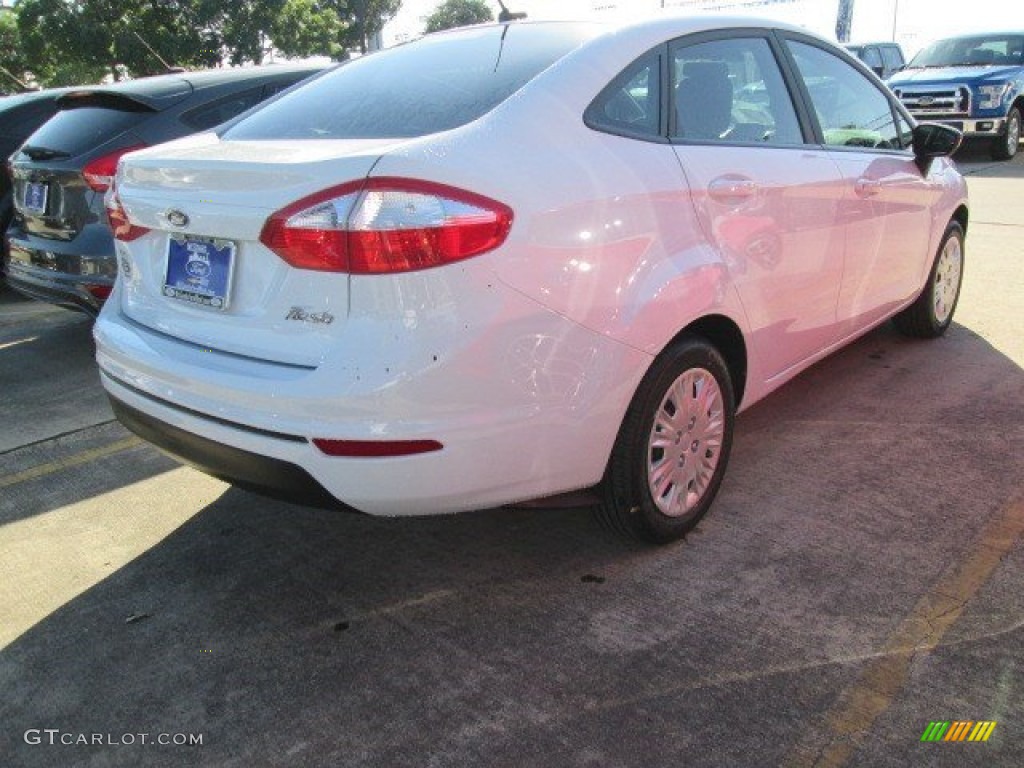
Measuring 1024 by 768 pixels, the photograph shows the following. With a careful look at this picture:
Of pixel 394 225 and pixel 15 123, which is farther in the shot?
pixel 15 123

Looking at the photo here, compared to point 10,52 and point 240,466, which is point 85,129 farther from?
point 10,52

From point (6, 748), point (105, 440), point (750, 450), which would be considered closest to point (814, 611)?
point (750, 450)

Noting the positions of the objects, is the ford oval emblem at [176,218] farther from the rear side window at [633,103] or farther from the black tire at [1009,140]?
the black tire at [1009,140]

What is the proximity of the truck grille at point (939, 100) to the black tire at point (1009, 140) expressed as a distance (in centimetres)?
83

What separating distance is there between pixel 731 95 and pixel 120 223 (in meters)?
2.10

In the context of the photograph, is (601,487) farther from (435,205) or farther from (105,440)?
(105,440)

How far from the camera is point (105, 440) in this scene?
165 inches

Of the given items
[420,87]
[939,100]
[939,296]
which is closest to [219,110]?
[420,87]

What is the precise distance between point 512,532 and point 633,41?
5.46 feet

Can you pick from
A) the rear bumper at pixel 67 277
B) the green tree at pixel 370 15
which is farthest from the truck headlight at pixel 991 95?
the green tree at pixel 370 15

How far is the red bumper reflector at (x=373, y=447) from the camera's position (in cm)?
229

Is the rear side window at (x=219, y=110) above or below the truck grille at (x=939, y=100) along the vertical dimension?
below

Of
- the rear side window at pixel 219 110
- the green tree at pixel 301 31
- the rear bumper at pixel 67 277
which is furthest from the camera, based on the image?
the green tree at pixel 301 31

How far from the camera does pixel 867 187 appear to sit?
12.6 ft
